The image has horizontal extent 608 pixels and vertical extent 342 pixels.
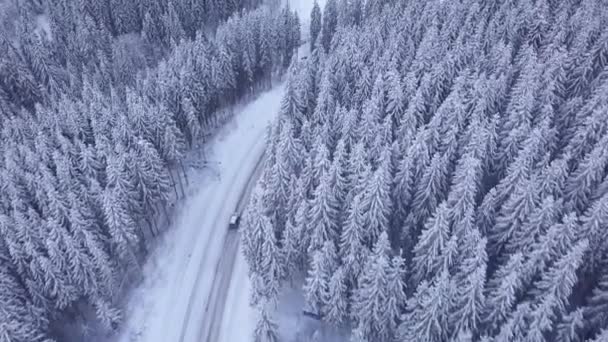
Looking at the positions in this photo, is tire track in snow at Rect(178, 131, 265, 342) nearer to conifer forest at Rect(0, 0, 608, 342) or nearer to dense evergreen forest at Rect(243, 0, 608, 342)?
conifer forest at Rect(0, 0, 608, 342)

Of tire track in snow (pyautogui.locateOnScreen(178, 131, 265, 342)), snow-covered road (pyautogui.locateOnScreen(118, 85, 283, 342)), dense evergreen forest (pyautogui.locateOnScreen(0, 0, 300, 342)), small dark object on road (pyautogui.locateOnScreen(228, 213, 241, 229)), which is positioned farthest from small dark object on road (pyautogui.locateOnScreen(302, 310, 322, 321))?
dense evergreen forest (pyautogui.locateOnScreen(0, 0, 300, 342))

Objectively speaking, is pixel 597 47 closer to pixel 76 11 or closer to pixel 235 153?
pixel 235 153

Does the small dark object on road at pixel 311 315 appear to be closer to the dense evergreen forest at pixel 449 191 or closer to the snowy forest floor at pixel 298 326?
the snowy forest floor at pixel 298 326

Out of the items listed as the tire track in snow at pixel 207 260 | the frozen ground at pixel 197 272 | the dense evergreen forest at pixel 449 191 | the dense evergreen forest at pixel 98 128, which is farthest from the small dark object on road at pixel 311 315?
the dense evergreen forest at pixel 98 128

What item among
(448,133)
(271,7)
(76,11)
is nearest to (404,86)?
(448,133)

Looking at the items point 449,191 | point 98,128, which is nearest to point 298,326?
→ point 449,191

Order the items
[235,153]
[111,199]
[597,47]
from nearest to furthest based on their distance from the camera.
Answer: [111,199] → [597,47] → [235,153]

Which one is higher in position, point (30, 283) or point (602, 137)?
point (602, 137)
